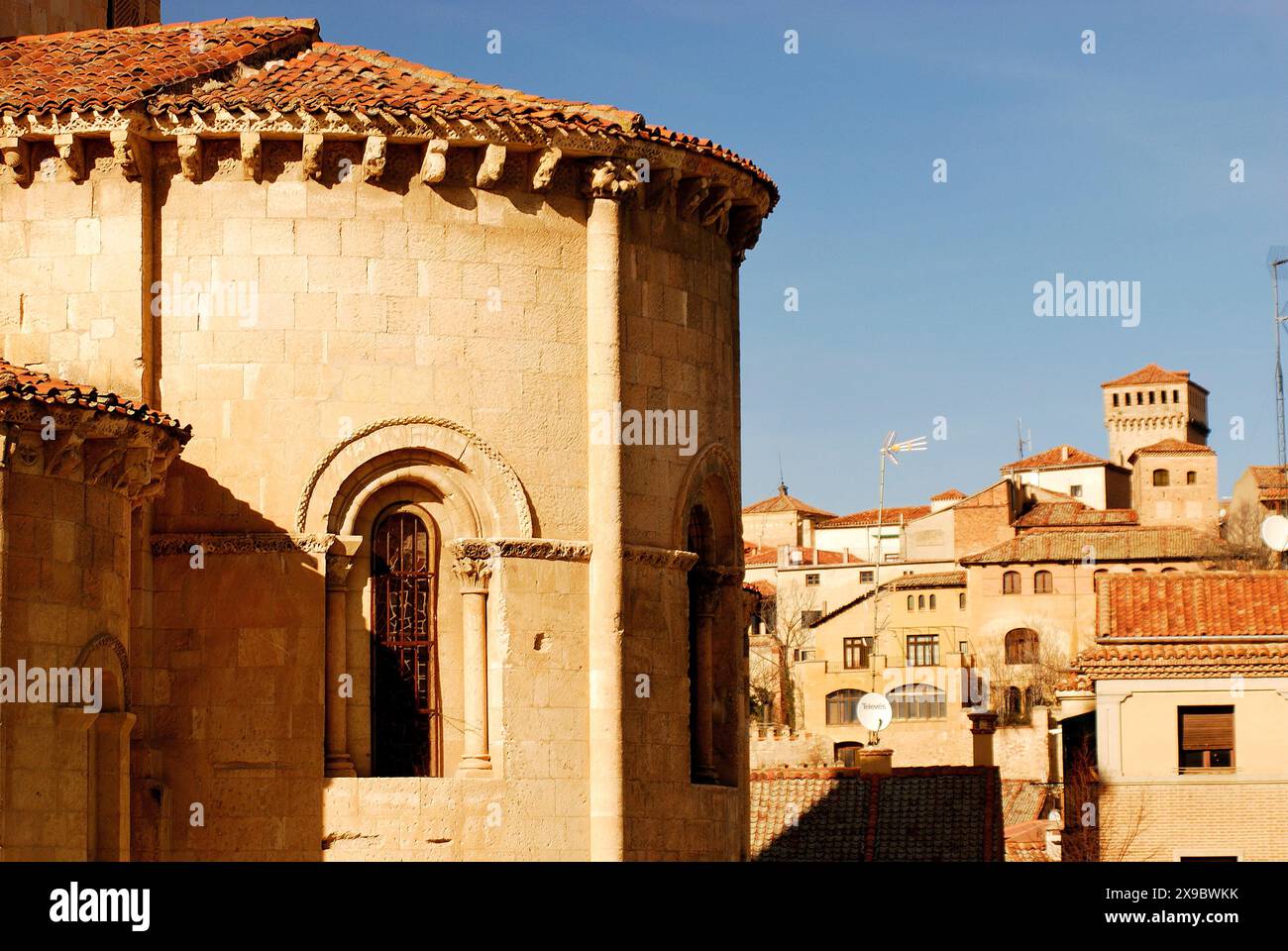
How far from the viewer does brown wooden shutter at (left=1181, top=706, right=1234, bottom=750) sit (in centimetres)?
4166

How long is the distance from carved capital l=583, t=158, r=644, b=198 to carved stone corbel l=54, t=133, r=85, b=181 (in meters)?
4.77

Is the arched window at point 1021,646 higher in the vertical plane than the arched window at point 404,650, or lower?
higher

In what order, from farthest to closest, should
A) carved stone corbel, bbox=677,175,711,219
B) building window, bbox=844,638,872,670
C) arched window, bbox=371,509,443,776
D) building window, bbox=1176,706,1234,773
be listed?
building window, bbox=844,638,872,670
building window, bbox=1176,706,1234,773
carved stone corbel, bbox=677,175,711,219
arched window, bbox=371,509,443,776

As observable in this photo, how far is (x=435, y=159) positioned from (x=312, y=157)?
1.14m

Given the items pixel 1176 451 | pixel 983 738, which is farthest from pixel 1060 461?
pixel 983 738

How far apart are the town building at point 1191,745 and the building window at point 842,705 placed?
4363 cm

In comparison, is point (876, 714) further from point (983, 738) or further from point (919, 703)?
point (919, 703)

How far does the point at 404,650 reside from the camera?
22438 millimetres

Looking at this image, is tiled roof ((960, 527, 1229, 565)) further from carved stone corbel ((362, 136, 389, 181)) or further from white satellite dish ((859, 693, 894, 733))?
carved stone corbel ((362, 136, 389, 181))

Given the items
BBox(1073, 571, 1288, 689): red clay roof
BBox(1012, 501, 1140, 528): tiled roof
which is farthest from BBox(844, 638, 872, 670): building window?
BBox(1073, 571, 1288, 689): red clay roof

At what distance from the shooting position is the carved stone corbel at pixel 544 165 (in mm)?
22500

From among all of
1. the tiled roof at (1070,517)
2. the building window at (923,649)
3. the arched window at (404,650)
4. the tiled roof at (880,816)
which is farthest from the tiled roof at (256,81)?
the tiled roof at (1070,517)

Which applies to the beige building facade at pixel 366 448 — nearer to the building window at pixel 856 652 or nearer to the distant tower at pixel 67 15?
the distant tower at pixel 67 15
